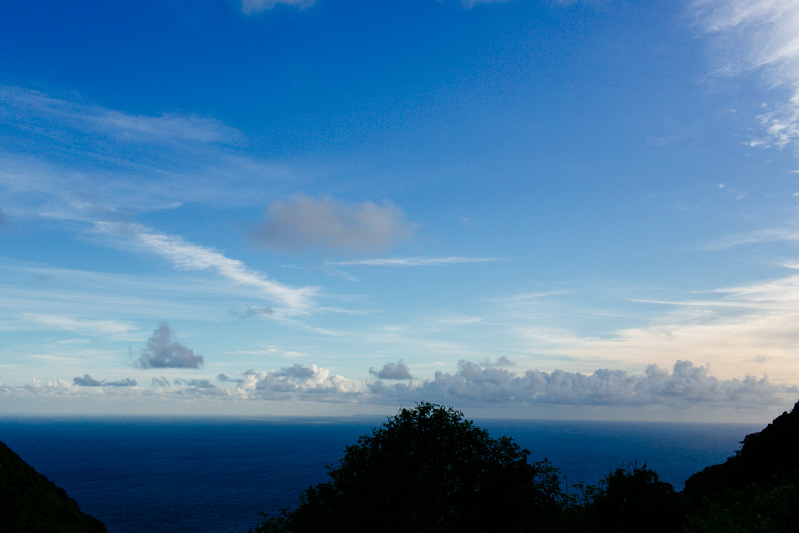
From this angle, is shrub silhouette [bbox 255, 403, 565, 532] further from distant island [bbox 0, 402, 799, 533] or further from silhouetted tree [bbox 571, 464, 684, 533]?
silhouetted tree [bbox 571, 464, 684, 533]

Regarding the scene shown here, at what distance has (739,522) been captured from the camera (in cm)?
2506

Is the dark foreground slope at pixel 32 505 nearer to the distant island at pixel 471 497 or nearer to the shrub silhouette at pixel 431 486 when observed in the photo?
the distant island at pixel 471 497

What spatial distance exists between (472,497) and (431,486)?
13.6 feet

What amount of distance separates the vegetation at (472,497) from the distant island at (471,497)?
0.19ft

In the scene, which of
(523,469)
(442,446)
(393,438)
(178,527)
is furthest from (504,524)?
(178,527)

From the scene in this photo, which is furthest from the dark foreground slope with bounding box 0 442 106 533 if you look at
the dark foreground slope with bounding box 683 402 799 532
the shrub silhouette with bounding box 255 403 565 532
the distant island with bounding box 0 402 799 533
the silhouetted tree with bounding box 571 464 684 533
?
the dark foreground slope with bounding box 683 402 799 532

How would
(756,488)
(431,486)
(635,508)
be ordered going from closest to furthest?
1. (431,486)
2. (635,508)
3. (756,488)

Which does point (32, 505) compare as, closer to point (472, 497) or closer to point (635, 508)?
point (472, 497)

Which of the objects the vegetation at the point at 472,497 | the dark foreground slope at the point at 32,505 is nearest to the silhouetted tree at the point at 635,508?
the vegetation at the point at 472,497

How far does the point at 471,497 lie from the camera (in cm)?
2908

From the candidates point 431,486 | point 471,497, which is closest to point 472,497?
point 471,497

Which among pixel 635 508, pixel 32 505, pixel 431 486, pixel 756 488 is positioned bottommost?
pixel 32 505

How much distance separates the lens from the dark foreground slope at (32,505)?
36.5 metres

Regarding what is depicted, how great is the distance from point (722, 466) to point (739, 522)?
36980 millimetres
